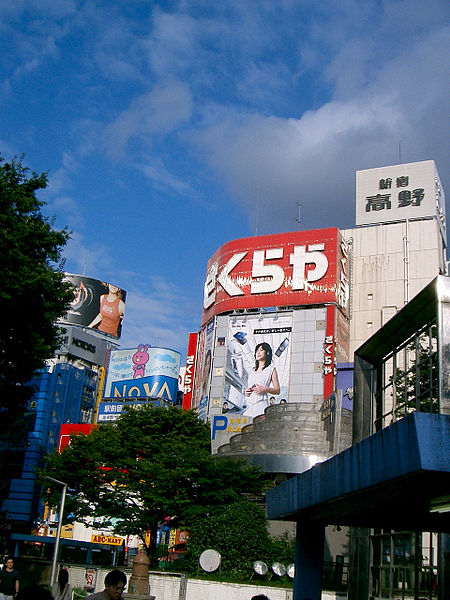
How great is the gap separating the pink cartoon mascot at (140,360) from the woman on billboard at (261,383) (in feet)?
78.8

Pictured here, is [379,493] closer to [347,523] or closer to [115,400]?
[347,523]

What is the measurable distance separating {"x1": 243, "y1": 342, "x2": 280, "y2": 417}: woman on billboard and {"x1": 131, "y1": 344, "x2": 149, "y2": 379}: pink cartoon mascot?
24.0 meters

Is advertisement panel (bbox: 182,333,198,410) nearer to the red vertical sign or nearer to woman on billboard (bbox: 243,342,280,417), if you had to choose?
woman on billboard (bbox: 243,342,280,417)

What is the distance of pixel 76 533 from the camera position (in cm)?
6956

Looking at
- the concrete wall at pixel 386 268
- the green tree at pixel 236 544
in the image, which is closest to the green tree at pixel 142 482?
the green tree at pixel 236 544

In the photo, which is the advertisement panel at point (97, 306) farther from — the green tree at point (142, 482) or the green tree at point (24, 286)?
the green tree at point (24, 286)

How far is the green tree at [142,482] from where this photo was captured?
33.1 metres

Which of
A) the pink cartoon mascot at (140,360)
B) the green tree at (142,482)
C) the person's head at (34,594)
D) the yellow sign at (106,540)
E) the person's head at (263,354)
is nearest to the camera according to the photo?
the person's head at (34,594)

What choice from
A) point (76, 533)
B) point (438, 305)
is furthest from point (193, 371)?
point (438, 305)

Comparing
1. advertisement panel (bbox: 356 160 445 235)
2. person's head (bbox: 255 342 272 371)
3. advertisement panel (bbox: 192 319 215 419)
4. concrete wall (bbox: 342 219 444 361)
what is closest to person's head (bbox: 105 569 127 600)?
advertisement panel (bbox: 192 319 215 419)

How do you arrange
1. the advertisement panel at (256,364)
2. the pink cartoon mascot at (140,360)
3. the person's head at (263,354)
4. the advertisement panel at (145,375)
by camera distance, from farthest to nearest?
the pink cartoon mascot at (140,360) < the advertisement panel at (145,375) < the person's head at (263,354) < the advertisement panel at (256,364)

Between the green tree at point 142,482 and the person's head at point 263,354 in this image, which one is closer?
the green tree at point 142,482

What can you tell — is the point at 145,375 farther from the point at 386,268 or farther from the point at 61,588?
the point at 61,588

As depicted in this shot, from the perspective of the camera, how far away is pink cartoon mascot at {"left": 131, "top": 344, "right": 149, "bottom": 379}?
90625 mm
